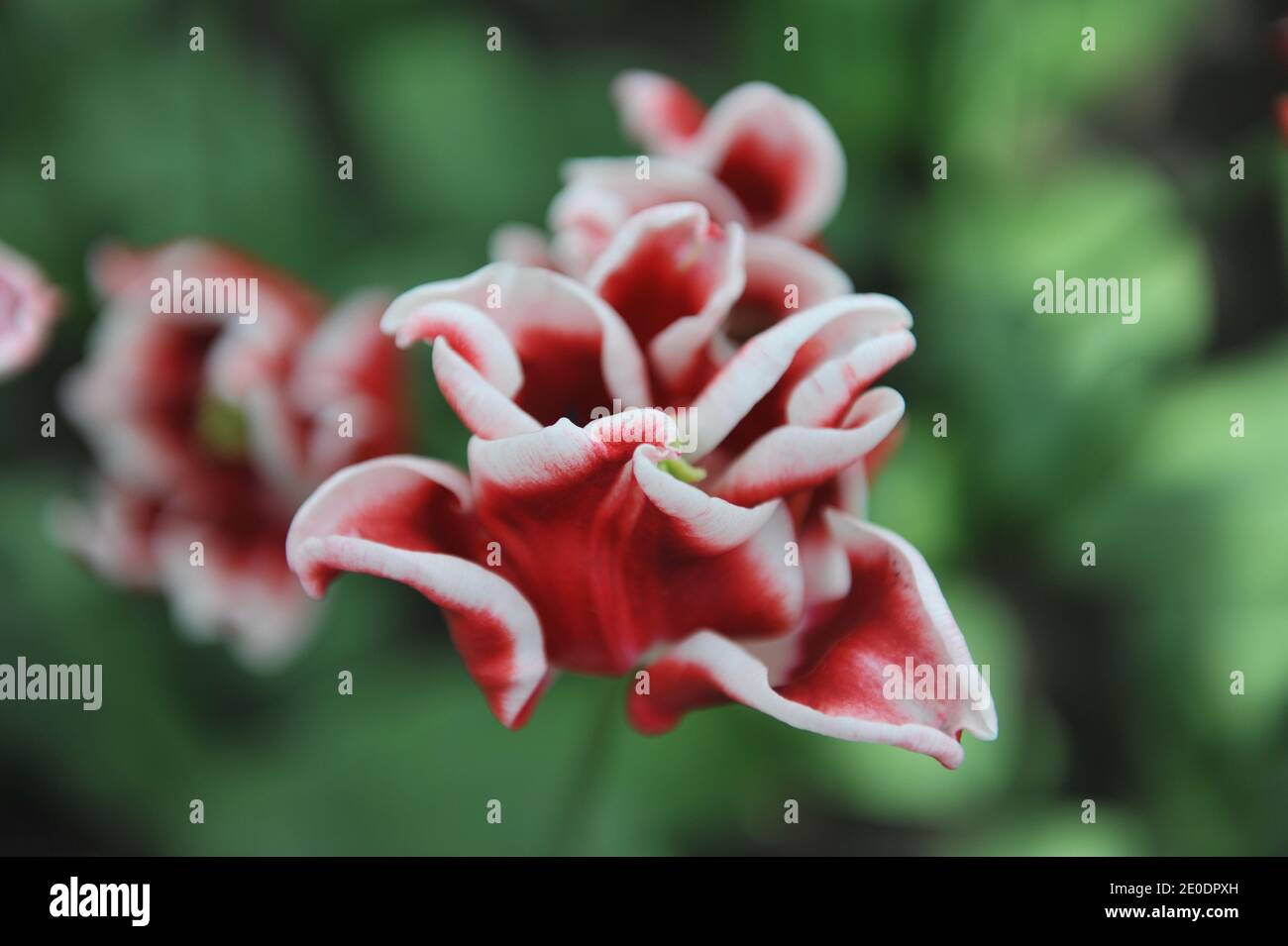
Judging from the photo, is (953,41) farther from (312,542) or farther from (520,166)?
(312,542)

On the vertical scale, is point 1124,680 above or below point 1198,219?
below

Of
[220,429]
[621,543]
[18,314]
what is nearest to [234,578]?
[220,429]

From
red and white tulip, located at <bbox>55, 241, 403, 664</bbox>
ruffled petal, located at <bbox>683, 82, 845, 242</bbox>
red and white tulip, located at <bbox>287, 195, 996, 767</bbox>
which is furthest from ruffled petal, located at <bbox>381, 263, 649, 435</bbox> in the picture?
red and white tulip, located at <bbox>55, 241, 403, 664</bbox>

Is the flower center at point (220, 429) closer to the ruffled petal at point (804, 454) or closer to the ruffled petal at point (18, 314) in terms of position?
the ruffled petal at point (18, 314)

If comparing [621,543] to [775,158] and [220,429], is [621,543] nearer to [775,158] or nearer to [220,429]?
[775,158]

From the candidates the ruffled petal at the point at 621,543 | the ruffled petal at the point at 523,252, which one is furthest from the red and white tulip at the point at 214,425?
the ruffled petal at the point at 621,543

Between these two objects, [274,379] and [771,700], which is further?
[274,379]

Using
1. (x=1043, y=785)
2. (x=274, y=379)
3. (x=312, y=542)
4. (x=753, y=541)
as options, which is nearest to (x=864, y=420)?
(x=753, y=541)
